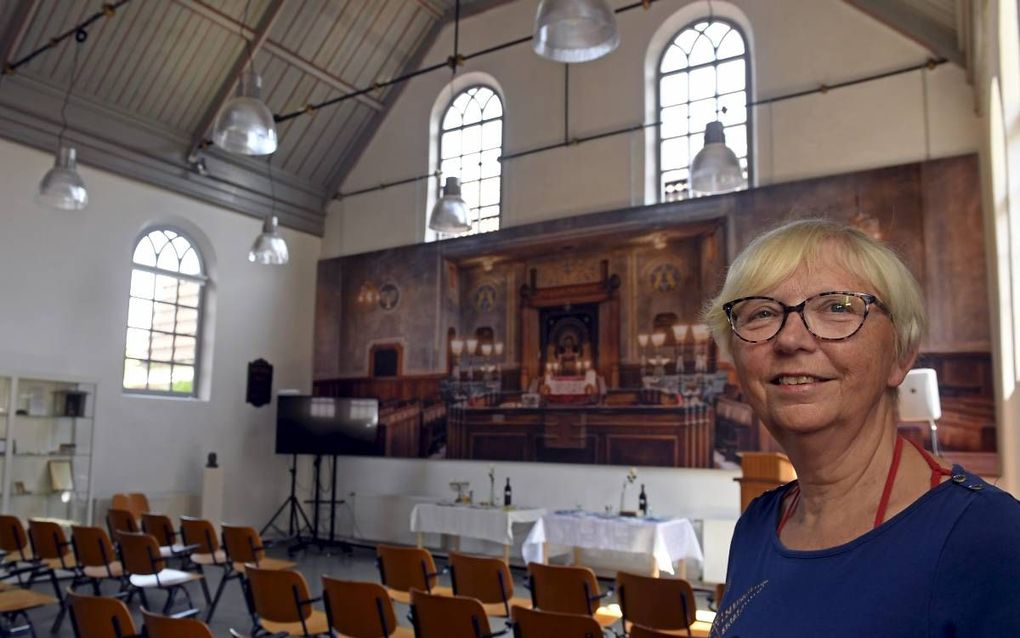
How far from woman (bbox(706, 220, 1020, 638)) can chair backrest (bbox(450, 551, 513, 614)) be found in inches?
188

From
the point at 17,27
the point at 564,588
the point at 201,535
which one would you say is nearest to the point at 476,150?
the point at 17,27

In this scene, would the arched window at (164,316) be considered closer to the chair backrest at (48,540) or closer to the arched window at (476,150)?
the arched window at (476,150)

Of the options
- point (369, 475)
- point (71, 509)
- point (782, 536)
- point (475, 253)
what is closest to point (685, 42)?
point (475, 253)

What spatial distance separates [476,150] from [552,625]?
31.2 ft

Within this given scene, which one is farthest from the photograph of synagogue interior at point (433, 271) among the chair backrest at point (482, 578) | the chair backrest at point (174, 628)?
the chair backrest at point (174, 628)

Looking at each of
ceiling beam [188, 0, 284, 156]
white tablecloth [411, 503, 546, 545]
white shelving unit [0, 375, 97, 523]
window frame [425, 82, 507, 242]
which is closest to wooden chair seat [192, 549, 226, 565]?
white shelving unit [0, 375, 97, 523]

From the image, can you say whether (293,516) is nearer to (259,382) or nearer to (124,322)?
(259,382)

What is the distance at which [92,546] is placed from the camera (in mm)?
7461

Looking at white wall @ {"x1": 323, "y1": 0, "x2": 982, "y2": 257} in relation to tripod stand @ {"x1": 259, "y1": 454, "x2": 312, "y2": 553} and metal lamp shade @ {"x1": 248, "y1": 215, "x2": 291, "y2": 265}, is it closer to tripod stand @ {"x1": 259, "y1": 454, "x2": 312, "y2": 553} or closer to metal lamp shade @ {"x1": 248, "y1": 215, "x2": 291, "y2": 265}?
metal lamp shade @ {"x1": 248, "y1": 215, "x2": 291, "y2": 265}

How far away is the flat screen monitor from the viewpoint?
12.2m

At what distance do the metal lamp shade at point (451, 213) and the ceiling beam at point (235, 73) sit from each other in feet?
15.3

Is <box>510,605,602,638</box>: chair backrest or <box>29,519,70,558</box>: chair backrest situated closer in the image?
<box>510,605,602,638</box>: chair backrest

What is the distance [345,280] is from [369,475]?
10.5 feet

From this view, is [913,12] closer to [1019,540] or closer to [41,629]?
[1019,540]
